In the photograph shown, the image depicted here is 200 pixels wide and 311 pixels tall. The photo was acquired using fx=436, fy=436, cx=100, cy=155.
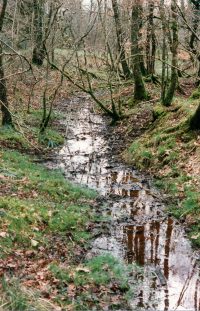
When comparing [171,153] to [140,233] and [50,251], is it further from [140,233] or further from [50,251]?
[50,251]

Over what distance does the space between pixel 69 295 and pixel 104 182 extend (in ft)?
24.2

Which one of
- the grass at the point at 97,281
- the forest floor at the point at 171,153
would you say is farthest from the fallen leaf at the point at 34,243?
the forest floor at the point at 171,153

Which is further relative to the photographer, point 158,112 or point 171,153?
point 158,112

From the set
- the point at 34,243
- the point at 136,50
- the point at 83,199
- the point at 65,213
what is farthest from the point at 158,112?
the point at 34,243

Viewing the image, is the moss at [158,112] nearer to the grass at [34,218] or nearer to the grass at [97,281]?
the grass at [34,218]

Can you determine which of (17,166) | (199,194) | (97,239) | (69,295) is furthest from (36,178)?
(69,295)

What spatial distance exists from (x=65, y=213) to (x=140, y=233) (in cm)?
189

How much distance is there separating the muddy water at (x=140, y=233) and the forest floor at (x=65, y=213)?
429 mm

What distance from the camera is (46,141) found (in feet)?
61.9

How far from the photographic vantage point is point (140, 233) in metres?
10.5

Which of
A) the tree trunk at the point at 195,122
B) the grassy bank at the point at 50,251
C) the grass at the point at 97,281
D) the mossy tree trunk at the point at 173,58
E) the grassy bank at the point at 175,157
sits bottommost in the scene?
the grass at the point at 97,281

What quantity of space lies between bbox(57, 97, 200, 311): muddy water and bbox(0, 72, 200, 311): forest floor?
1.41 ft

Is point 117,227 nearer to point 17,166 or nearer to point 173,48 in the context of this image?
point 17,166

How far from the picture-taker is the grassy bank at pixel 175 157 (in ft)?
38.2
